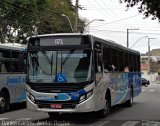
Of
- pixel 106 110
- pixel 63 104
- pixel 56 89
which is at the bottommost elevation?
pixel 106 110

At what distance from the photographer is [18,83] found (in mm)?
20594

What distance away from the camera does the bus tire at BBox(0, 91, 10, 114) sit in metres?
19.0

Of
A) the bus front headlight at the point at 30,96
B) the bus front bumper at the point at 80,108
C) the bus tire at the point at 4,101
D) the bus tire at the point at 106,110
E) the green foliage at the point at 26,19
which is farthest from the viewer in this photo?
the green foliage at the point at 26,19

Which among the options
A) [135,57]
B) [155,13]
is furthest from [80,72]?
[135,57]

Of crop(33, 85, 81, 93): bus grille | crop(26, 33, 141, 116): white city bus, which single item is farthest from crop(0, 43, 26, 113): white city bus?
crop(33, 85, 81, 93): bus grille

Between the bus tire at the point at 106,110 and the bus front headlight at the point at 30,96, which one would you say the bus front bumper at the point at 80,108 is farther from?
the bus tire at the point at 106,110

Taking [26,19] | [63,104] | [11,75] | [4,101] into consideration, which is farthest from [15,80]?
[26,19]

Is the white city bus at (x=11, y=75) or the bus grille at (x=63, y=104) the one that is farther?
the white city bus at (x=11, y=75)

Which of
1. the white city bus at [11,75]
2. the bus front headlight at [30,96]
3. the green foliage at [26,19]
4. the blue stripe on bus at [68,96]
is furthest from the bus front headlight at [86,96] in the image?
the green foliage at [26,19]

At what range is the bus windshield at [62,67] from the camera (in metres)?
15.1

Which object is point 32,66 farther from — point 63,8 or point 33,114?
point 63,8

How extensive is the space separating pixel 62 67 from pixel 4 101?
5.16m

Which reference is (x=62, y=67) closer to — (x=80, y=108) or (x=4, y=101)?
(x=80, y=108)

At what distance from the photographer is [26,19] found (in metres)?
47.8
